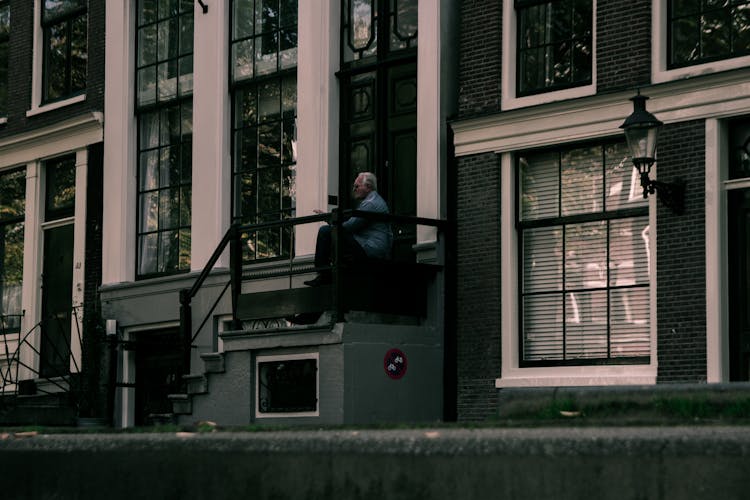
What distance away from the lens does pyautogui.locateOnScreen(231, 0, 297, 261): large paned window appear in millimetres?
17281

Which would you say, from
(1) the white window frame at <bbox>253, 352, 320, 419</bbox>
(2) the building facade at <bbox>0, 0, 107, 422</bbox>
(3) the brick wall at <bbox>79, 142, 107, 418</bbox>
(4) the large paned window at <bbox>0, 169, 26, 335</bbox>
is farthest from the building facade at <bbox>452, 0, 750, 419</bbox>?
(4) the large paned window at <bbox>0, 169, 26, 335</bbox>

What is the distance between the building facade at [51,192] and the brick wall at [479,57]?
6721mm

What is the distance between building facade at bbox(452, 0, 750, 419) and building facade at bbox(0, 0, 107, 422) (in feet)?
22.3

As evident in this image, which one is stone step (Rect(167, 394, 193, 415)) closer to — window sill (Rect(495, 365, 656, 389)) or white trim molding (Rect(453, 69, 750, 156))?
window sill (Rect(495, 365, 656, 389))

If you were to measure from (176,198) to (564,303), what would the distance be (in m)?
6.75

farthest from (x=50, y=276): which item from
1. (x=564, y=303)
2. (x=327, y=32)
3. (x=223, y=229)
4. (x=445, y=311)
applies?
(x=564, y=303)

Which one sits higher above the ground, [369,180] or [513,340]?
[369,180]

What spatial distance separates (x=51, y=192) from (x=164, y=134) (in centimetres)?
275

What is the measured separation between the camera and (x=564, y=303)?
1427 centimetres

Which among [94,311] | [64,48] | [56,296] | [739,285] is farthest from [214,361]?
[64,48]

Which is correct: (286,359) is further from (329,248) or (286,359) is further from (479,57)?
(479,57)

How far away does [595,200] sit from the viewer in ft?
46.3

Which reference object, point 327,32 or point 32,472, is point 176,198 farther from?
point 32,472

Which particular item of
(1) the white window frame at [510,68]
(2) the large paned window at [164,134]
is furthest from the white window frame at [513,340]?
(2) the large paned window at [164,134]
